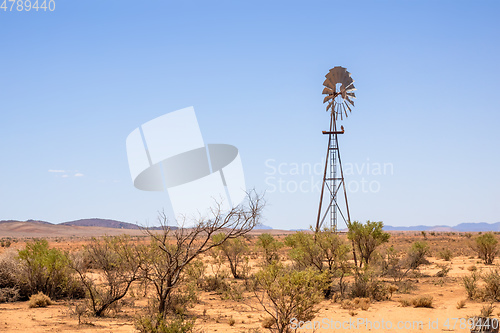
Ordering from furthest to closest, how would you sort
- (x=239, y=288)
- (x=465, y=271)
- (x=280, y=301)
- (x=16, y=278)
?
(x=465, y=271)
(x=239, y=288)
(x=16, y=278)
(x=280, y=301)

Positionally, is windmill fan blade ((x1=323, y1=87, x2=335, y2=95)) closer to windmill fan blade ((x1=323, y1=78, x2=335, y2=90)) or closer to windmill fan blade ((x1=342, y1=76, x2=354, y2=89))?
windmill fan blade ((x1=323, y1=78, x2=335, y2=90))

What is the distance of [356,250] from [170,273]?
617 inches

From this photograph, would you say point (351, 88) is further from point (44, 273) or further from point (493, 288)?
point (44, 273)

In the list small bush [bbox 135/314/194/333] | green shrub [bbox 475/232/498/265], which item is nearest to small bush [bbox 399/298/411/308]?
small bush [bbox 135/314/194/333]

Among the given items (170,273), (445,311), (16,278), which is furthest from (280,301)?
(16,278)

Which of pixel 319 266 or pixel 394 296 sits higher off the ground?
pixel 319 266

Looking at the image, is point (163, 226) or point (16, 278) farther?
point (16, 278)

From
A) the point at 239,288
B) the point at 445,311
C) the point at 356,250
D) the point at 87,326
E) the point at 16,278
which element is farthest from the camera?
the point at 356,250

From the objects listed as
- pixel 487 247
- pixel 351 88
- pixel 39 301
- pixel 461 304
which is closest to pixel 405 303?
pixel 461 304

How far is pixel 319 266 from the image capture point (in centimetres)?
1931

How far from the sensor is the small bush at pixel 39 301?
16859 millimetres

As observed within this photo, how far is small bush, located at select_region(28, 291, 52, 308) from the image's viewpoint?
16859 millimetres

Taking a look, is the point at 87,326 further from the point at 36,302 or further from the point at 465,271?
the point at 465,271

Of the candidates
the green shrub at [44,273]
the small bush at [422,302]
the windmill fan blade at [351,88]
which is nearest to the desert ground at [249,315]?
the small bush at [422,302]
